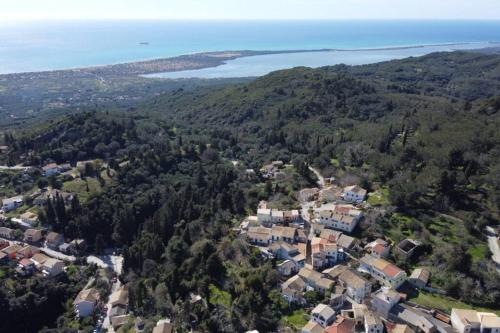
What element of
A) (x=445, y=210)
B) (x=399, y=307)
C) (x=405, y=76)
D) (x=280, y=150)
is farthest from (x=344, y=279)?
(x=405, y=76)

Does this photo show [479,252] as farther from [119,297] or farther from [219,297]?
[119,297]

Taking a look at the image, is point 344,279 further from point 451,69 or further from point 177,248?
point 451,69

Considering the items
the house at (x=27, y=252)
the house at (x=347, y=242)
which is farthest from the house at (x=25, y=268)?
the house at (x=347, y=242)

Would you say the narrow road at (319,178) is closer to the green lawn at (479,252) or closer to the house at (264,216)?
the house at (264,216)

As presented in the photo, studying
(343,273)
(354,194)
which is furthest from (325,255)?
(354,194)

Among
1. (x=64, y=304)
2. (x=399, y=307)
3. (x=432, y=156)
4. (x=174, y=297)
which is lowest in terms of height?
(x=64, y=304)

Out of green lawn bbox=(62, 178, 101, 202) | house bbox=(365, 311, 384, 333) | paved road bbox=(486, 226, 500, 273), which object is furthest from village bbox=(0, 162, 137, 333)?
paved road bbox=(486, 226, 500, 273)
